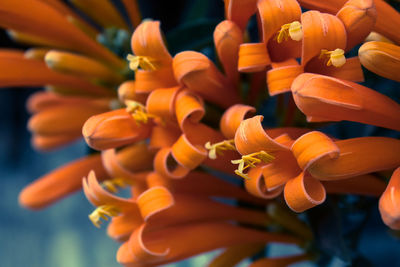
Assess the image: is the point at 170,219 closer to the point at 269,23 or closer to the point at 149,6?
the point at 269,23

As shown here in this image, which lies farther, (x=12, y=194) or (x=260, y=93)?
(x=12, y=194)

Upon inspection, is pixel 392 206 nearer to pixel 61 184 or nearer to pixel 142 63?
pixel 142 63

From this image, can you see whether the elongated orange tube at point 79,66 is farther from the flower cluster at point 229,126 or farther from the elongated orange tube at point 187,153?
the elongated orange tube at point 187,153

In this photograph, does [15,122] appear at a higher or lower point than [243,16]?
lower

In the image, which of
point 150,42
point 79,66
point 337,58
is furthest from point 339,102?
point 79,66

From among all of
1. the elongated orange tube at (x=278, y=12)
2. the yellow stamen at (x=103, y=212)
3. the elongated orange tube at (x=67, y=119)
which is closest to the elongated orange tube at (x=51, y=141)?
the elongated orange tube at (x=67, y=119)

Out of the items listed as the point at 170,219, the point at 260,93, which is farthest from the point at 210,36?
the point at 170,219
